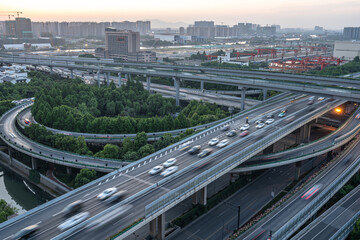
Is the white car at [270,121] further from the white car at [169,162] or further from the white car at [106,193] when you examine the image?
the white car at [106,193]

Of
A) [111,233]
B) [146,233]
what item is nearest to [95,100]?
[146,233]

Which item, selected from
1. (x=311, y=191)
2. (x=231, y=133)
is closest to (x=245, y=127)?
(x=231, y=133)

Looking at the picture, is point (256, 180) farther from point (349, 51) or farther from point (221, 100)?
point (349, 51)

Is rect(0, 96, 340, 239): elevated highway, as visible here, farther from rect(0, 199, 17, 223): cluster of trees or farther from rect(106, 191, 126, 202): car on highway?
rect(0, 199, 17, 223): cluster of trees

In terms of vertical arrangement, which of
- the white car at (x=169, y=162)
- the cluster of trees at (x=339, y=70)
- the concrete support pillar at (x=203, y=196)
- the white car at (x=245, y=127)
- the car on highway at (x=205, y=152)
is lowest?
the concrete support pillar at (x=203, y=196)

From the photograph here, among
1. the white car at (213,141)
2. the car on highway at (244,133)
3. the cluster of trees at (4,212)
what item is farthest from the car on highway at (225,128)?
the cluster of trees at (4,212)

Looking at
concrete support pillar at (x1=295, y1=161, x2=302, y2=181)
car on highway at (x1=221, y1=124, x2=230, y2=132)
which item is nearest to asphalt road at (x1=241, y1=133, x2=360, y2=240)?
concrete support pillar at (x1=295, y1=161, x2=302, y2=181)
